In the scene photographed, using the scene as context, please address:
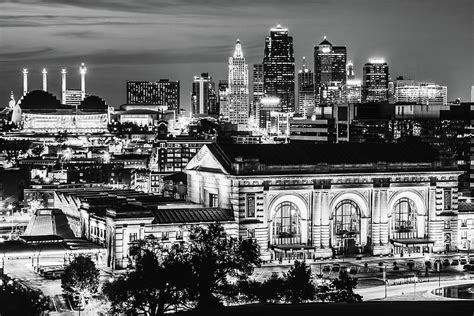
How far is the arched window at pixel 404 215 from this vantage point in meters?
126

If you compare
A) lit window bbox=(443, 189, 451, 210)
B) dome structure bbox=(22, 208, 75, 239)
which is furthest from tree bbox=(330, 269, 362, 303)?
lit window bbox=(443, 189, 451, 210)

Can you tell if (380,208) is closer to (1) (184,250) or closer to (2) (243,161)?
(2) (243,161)

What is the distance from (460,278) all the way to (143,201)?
40192mm

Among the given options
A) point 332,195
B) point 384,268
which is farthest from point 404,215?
point 384,268

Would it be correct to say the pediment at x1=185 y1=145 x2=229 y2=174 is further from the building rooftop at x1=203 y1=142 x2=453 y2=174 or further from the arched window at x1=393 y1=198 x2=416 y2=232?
the arched window at x1=393 y1=198 x2=416 y2=232

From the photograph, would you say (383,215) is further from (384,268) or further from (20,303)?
(20,303)

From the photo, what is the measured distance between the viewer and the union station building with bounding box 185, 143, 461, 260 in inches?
4663

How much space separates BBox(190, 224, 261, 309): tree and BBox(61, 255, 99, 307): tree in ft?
26.3

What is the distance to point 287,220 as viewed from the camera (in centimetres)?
12094

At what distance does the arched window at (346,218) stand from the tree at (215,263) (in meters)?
29.2

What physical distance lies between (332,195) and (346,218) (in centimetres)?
345

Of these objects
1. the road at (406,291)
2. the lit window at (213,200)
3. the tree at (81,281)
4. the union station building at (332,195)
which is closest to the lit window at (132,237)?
the union station building at (332,195)

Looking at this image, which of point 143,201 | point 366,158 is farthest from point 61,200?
point 366,158

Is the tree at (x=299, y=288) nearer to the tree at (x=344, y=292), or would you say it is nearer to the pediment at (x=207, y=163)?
the tree at (x=344, y=292)
